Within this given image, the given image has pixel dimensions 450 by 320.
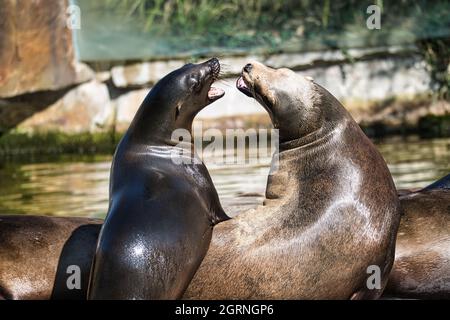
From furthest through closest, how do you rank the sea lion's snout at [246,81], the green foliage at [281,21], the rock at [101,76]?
the green foliage at [281,21]
the rock at [101,76]
the sea lion's snout at [246,81]

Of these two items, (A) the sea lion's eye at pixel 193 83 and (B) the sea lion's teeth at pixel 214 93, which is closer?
(A) the sea lion's eye at pixel 193 83

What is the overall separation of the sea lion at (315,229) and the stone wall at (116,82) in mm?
8642

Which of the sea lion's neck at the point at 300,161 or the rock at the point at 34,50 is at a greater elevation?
the sea lion's neck at the point at 300,161

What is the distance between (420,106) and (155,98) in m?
10.1

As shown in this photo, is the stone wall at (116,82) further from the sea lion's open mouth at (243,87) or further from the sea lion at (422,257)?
the sea lion at (422,257)

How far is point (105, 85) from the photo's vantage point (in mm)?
15352

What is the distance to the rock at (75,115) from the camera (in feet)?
49.7

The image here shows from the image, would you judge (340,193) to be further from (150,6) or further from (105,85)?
(150,6)

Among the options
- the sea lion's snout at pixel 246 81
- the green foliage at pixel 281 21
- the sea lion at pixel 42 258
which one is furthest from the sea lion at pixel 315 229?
the green foliage at pixel 281 21

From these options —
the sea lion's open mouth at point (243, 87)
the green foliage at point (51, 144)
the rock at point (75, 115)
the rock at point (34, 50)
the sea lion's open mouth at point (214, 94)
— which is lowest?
the green foliage at point (51, 144)

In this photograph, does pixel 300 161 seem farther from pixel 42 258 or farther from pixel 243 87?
pixel 42 258

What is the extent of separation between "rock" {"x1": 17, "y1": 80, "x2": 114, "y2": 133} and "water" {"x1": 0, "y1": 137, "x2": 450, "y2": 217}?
26.9 inches

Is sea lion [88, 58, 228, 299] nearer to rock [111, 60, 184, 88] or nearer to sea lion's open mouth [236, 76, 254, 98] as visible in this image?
sea lion's open mouth [236, 76, 254, 98]
